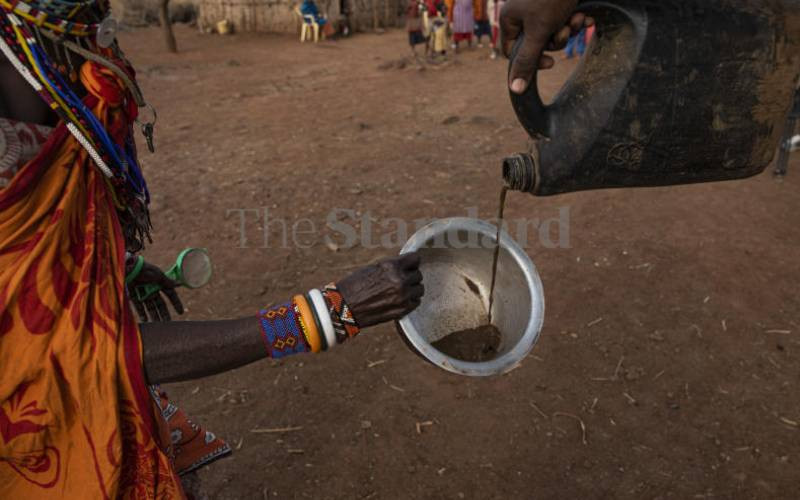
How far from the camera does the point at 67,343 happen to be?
1.15m

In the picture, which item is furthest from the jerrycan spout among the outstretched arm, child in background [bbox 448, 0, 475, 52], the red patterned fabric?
child in background [bbox 448, 0, 475, 52]

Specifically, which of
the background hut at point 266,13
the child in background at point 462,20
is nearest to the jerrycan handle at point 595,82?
the child in background at point 462,20

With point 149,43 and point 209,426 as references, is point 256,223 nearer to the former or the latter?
point 209,426

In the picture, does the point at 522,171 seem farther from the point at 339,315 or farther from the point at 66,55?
the point at 66,55

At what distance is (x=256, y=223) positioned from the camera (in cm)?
433

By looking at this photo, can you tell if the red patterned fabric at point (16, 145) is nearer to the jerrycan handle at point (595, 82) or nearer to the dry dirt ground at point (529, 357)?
the jerrycan handle at point (595, 82)

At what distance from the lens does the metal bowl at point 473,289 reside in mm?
1655

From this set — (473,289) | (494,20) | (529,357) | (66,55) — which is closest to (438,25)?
(494,20)

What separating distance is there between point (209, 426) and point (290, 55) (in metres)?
10.5

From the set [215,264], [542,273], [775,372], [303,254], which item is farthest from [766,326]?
[215,264]

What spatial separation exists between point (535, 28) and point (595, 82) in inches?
9.3

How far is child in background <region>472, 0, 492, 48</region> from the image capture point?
456 inches

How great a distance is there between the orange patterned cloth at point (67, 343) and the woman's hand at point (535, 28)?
37.2 inches

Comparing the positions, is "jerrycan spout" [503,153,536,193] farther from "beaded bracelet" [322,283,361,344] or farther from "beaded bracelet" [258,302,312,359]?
"beaded bracelet" [258,302,312,359]
